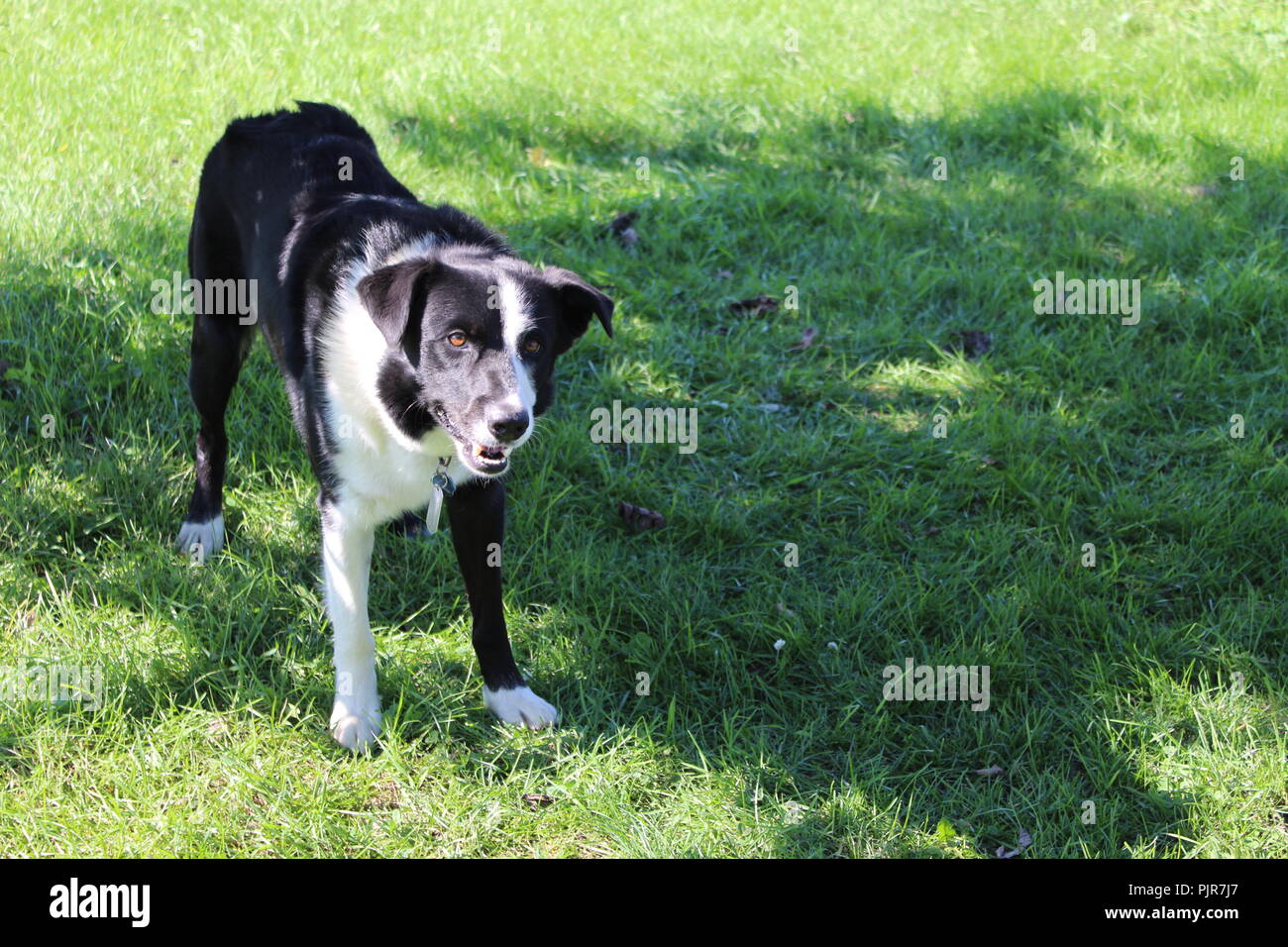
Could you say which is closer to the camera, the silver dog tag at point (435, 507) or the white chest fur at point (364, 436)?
the white chest fur at point (364, 436)

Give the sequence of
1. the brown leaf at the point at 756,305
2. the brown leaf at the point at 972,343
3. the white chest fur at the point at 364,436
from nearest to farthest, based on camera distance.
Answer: the white chest fur at the point at 364,436 → the brown leaf at the point at 972,343 → the brown leaf at the point at 756,305

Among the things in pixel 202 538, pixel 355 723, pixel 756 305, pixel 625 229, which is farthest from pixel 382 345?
pixel 625 229

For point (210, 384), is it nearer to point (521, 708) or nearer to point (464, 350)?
point (464, 350)

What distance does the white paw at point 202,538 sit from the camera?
Result: 3.48 meters

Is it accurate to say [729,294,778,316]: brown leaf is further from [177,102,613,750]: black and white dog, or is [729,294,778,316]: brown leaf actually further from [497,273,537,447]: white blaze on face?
[497,273,537,447]: white blaze on face

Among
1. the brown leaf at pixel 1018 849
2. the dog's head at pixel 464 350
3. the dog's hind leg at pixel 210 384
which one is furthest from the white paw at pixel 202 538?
the brown leaf at pixel 1018 849

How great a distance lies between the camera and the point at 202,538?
11.5 ft

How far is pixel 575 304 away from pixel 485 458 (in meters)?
0.49

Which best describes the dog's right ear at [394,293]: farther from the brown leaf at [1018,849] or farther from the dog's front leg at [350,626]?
the brown leaf at [1018,849]

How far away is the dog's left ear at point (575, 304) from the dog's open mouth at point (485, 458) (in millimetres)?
354

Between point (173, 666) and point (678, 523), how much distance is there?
1.59 m

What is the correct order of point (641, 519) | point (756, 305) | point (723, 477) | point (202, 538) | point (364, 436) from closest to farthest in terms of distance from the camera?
point (364, 436)
point (202, 538)
point (641, 519)
point (723, 477)
point (756, 305)

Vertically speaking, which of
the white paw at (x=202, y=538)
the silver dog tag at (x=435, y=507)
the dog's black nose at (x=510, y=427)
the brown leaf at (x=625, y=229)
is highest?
the brown leaf at (x=625, y=229)
